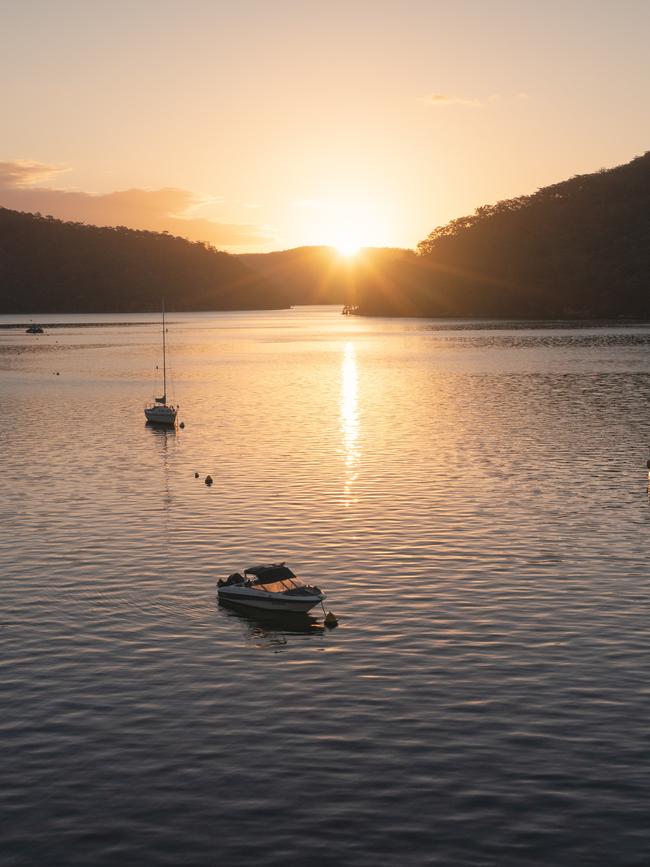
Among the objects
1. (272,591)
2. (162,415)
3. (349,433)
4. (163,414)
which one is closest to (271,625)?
(272,591)

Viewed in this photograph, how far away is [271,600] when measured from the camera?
45219mm

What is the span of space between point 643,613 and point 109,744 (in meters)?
24.4

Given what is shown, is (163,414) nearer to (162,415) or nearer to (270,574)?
(162,415)

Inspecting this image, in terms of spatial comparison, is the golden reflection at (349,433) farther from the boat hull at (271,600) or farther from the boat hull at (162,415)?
the boat hull at (271,600)

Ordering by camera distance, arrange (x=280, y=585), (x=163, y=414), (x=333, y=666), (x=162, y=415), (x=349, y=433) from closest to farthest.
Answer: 1. (x=333, y=666)
2. (x=280, y=585)
3. (x=349, y=433)
4. (x=163, y=414)
5. (x=162, y=415)

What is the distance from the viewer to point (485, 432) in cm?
10488

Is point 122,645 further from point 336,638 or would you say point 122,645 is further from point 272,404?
point 272,404

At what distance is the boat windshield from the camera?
45.4 metres

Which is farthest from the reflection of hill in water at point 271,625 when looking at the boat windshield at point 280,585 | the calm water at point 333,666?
the boat windshield at point 280,585

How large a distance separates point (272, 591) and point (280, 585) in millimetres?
519

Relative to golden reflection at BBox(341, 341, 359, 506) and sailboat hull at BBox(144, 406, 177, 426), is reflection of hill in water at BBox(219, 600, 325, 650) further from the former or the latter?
sailboat hull at BBox(144, 406, 177, 426)

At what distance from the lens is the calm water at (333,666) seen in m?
27.1

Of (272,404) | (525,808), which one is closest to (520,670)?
(525,808)

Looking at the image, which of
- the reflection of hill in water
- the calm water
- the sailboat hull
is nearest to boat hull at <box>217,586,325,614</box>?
the reflection of hill in water
